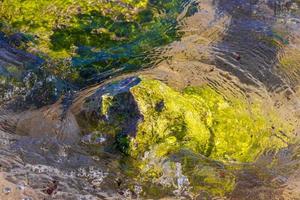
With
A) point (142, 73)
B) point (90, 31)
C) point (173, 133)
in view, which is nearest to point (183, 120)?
point (173, 133)

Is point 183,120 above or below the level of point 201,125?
above

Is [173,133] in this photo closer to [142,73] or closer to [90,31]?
[142,73]

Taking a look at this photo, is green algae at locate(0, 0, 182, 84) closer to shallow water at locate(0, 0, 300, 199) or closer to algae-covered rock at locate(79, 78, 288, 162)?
shallow water at locate(0, 0, 300, 199)

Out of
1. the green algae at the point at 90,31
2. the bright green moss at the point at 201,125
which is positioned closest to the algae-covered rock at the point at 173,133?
the bright green moss at the point at 201,125

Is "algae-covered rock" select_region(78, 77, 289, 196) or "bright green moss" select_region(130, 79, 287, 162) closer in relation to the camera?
"algae-covered rock" select_region(78, 77, 289, 196)

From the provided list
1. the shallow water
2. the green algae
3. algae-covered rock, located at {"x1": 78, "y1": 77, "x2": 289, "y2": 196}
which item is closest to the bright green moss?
algae-covered rock, located at {"x1": 78, "y1": 77, "x2": 289, "y2": 196}

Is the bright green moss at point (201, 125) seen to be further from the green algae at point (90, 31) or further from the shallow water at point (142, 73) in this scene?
the green algae at point (90, 31)

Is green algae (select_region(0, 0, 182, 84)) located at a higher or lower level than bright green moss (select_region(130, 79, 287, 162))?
higher

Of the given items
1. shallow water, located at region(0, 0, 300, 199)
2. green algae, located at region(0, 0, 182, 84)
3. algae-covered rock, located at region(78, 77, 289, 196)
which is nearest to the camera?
shallow water, located at region(0, 0, 300, 199)
